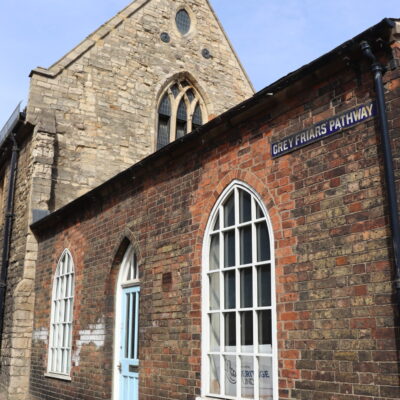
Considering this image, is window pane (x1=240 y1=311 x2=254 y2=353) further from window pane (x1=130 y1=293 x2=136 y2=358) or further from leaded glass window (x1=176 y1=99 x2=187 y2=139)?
leaded glass window (x1=176 y1=99 x2=187 y2=139)

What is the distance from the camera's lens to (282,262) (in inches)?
207

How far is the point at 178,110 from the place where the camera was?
54.2ft

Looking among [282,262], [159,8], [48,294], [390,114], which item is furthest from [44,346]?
[159,8]

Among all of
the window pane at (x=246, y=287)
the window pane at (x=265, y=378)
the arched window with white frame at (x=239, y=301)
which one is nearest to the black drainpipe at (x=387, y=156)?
the arched window with white frame at (x=239, y=301)

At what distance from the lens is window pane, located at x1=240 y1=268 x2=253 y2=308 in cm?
575

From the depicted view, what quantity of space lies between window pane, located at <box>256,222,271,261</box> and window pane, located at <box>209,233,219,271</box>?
31.0 inches

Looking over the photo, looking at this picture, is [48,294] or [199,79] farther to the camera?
[199,79]

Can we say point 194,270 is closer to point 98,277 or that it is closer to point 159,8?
point 98,277

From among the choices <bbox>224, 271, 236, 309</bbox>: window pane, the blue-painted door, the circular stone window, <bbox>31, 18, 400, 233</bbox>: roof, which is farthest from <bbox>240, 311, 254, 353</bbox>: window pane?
the circular stone window

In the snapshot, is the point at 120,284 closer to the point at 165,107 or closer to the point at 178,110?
the point at 165,107

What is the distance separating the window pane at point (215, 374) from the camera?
602 centimetres

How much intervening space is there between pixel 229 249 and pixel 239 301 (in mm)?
649

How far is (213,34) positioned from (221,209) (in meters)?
12.6

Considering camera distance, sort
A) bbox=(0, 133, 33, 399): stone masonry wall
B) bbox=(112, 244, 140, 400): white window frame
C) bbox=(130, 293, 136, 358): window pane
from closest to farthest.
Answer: bbox=(130, 293, 136, 358): window pane → bbox=(112, 244, 140, 400): white window frame → bbox=(0, 133, 33, 399): stone masonry wall
